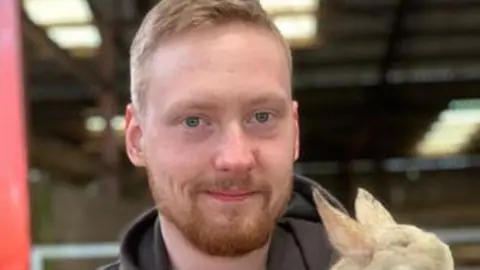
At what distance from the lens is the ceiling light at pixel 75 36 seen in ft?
14.7

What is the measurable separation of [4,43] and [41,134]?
3.62 metres

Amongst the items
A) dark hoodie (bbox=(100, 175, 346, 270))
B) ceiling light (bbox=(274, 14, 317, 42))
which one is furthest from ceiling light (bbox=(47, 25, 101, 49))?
dark hoodie (bbox=(100, 175, 346, 270))

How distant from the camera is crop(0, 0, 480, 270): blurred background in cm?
427

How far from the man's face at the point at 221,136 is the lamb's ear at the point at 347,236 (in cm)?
16

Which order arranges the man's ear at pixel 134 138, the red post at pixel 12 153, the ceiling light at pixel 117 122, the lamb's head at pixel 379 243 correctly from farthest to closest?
the ceiling light at pixel 117 122
the red post at pixel 12 153
the man's ear at pixel 134 138
the lamb's head at pixel 379 243

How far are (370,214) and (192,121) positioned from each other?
23 centimetres

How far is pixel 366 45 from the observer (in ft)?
17.7

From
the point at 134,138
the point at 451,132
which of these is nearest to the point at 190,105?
the point at 134,138

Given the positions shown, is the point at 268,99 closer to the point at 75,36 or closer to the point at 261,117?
the point at 261,117

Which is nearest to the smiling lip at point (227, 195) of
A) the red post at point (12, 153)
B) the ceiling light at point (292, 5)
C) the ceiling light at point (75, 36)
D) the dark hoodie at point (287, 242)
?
the dark hoodie at point (287, 242)

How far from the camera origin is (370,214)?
3.06ft

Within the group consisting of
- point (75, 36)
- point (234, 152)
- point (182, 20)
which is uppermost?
point (75, 36)

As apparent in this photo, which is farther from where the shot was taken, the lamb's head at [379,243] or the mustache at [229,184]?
the mustache at [229,184]

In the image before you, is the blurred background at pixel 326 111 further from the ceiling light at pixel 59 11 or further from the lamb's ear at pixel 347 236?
the lamb's ear at pixel 347 236
